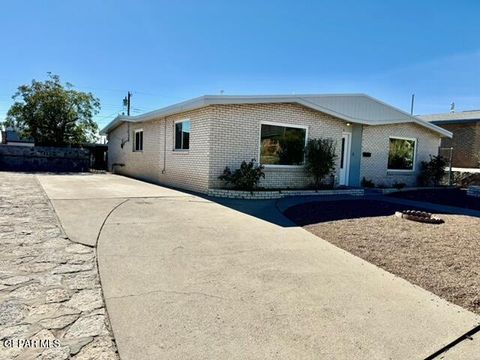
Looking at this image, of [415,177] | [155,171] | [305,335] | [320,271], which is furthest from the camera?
[415,177]

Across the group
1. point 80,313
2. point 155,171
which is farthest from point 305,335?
point 155,171

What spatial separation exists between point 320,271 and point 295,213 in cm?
361

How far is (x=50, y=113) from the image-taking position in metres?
24.0

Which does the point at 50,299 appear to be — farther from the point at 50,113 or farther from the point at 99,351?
the point at 50,113

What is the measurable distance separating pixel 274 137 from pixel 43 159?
18359 mm

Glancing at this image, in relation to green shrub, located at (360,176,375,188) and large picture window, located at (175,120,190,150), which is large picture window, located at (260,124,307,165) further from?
green shrub, located at (360,176,375,188)

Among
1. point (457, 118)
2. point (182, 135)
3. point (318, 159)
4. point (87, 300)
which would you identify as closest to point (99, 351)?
point (87, 300)

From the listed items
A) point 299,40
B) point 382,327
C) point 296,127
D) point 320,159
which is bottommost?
point 382,327

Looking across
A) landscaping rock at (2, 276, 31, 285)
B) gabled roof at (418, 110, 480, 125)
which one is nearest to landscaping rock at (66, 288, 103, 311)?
landscaping rock at (2, 276, 31, 285)

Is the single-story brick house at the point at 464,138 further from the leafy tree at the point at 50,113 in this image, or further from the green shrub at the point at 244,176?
the leafy tree at the point at 50,113

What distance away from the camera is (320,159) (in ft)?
37.2

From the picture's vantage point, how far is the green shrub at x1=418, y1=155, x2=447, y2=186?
49.7ft

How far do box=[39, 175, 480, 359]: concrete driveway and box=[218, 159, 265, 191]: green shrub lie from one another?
4.53 meters

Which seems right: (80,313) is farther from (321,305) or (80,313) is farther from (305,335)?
(321,305)
